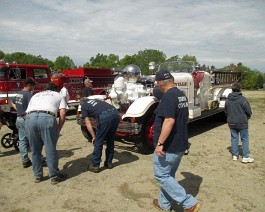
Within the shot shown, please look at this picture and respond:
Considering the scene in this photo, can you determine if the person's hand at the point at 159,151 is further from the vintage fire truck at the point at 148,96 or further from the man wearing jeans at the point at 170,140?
the vintage fire truck at the point at 148,96

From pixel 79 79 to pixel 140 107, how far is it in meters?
7.70

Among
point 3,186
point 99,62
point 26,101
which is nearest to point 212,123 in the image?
point 26,101

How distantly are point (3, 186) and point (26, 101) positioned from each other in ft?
5.25

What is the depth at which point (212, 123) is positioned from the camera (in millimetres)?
10484

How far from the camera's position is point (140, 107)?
6113 millimetres

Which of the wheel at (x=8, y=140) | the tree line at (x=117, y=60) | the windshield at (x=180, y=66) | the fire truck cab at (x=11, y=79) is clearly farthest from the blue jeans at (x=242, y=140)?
the tree line at (x=117, y=60)

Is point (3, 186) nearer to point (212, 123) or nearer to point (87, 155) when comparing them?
point (87, 155)

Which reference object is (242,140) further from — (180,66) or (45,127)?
(45,127)

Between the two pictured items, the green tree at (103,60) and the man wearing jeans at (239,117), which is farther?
the green tree at (103,60)

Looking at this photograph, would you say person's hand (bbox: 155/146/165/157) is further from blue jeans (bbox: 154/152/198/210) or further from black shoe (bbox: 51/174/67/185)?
black shoe (bbox: 51/174/67/185)

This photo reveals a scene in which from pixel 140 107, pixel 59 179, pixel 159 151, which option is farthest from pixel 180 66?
pixel 159 151

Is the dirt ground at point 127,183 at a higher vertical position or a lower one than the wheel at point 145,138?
lower

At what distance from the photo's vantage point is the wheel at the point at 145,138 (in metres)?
6.25

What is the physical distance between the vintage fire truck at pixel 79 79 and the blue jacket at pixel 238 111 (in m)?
6.77
